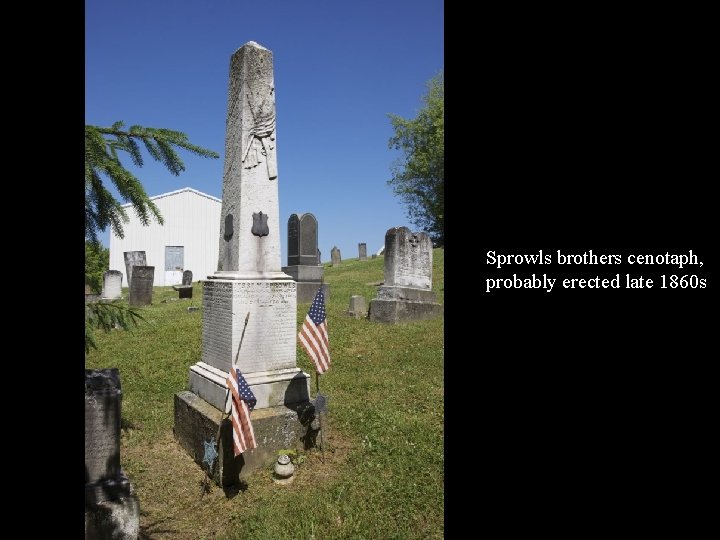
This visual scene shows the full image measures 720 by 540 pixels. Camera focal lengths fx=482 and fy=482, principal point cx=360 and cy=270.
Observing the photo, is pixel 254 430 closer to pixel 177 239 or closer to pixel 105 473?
pixel 105 473

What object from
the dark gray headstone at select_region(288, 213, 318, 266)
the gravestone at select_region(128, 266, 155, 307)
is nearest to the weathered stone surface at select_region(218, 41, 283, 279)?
the dark gray headstone at select_region(288, 213, 318, 266)

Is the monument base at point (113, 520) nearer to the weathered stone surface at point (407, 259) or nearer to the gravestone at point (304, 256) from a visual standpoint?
the weathered stone surface at point (407, 259)

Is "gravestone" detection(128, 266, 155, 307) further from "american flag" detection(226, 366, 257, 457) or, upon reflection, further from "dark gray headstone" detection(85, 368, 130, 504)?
"dark gray headstone" detection(85, 368, 130, 504)

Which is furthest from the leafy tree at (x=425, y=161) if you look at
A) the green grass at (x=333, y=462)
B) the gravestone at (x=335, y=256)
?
the green grass at (x=333, y=462)

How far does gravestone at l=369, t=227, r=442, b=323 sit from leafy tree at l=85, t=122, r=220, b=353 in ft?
24.8

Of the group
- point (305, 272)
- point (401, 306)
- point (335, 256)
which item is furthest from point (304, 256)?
point (335, 256)

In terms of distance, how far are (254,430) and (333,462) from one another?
0.79 metres

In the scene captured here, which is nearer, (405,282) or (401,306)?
(401,306)

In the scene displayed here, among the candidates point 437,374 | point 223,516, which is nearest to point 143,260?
point 437,374

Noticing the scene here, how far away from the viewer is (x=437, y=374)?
700cm

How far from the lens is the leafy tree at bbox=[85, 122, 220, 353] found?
2.85 meters

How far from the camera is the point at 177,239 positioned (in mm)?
29922
